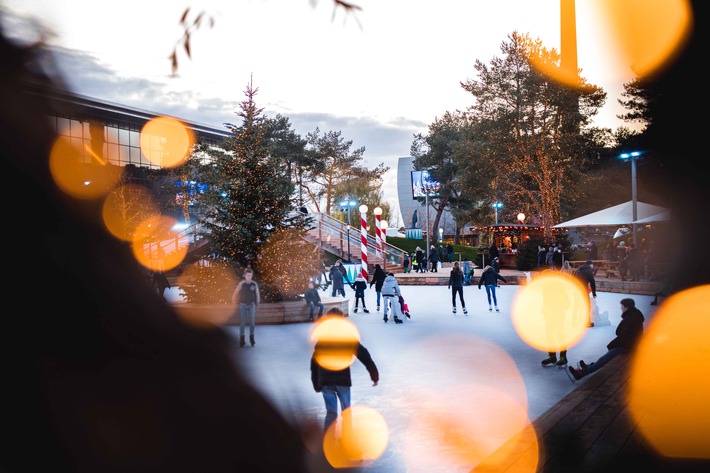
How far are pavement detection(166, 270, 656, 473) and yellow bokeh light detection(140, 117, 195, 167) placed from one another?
37107 mm

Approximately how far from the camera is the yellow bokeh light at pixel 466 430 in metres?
5.57

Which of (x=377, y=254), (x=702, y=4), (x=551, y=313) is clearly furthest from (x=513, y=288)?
(x=702, y=4)

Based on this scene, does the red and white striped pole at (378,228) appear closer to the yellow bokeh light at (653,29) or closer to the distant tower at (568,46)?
the distant tower at (568,46)

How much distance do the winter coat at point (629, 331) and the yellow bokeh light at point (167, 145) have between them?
149 ft

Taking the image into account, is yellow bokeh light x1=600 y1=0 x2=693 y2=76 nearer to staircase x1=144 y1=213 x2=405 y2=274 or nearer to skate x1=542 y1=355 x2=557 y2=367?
skate x1=542 y1=355 x2=557 y2=367

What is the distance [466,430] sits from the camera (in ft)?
22.0

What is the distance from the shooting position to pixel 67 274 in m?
1.06

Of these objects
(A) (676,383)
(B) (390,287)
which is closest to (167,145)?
(B) (390,287)

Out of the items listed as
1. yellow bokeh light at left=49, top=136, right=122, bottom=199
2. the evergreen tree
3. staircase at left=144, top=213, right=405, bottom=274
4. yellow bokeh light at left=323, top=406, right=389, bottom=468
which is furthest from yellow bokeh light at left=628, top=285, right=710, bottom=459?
staircase at left=144, top=213, right=405, bottom=274

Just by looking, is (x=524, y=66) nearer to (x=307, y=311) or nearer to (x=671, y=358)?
(x=307, y=311)

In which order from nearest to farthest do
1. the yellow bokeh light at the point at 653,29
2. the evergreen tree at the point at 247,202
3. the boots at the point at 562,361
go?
the yellow bokeh light at the point at 653,29, the boots at the point at 562,361, the evergreen tree at the point at 247,202

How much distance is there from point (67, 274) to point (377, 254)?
36.1 m

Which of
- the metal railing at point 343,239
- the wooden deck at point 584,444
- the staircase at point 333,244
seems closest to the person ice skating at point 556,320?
the wooden deck at point 584,444

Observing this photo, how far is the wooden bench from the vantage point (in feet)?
16.1
